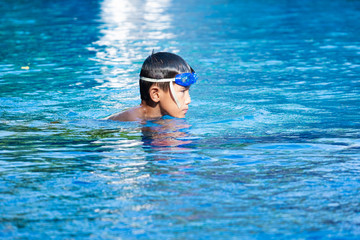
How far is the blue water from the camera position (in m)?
3.99

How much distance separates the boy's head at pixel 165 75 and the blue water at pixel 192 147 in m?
0.41

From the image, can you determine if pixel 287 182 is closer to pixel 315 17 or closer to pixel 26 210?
pixel 26 210

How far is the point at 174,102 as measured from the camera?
6836mm

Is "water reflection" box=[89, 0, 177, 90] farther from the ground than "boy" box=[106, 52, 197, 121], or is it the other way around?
"boy" box=[106, 52, 197, 121]

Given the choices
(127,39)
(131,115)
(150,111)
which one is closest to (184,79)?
(150,111)

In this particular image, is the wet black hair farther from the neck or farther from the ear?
the neck

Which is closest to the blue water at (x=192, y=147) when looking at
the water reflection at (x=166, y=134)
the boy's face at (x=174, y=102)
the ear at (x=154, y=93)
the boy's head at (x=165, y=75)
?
the water reflection at (x=166, y=134)

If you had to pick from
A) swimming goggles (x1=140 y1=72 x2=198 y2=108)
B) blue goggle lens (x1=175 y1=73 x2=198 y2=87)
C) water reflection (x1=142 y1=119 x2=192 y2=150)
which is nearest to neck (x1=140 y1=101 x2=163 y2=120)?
water reflection (x1=142 y1=119 x2=192 y2=150)

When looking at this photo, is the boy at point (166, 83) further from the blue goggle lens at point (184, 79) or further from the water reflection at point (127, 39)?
the water reflection at point (127, 39)

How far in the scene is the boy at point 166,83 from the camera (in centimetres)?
675

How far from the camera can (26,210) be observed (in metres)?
4.21

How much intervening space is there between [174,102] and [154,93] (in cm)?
25

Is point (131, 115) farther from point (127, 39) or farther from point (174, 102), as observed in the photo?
point (127, 39)

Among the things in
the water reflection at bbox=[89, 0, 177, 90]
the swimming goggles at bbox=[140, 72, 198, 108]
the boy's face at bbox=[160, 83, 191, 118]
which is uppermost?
the swimming goggles at bbox=[140, 72, 198, 108]
